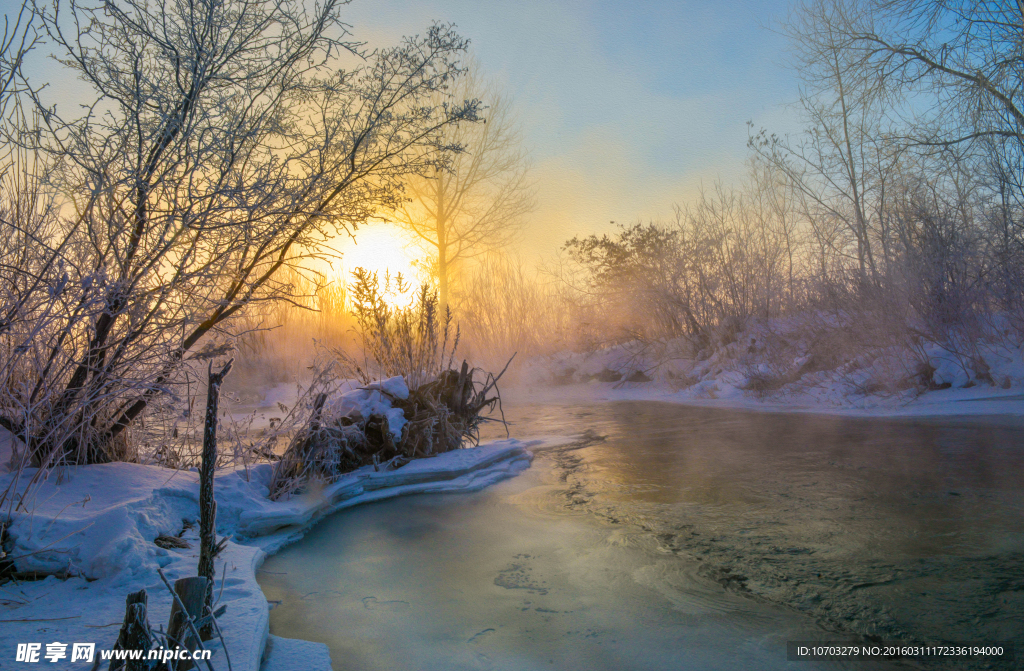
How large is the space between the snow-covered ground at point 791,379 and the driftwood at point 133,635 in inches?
300

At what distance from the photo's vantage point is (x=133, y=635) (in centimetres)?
149

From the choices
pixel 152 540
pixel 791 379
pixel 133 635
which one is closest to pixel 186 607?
pixel 133 635

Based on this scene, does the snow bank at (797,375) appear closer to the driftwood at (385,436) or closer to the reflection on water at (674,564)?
the reflection on water at (674,564)

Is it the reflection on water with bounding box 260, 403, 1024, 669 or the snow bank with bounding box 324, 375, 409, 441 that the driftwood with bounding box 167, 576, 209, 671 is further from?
the snow bank with bounding box 324, 375, 409, 441

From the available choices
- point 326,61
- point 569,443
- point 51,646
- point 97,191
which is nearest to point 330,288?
point 569,443

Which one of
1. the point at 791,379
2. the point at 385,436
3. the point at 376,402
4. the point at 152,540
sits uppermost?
the point at 376,402

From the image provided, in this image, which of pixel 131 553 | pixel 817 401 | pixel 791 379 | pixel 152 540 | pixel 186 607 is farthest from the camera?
pixel 791 379

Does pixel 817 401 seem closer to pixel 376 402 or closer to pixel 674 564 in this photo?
pixel 376 402

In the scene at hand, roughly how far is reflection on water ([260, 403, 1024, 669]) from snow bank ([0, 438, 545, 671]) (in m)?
0.22

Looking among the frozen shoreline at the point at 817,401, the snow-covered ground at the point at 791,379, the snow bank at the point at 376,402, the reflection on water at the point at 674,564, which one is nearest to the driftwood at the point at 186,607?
the reflection on water at the point at 674,564

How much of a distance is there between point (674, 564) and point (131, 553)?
7.95 ft

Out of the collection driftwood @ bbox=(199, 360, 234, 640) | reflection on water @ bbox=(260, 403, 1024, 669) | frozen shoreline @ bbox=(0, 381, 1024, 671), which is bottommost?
reflection on water @ bbox=(260, 403, 1024, 669)

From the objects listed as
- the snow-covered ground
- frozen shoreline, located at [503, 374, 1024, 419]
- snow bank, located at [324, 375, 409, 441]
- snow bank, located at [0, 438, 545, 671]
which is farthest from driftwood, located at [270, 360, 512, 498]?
the snow-covered ground

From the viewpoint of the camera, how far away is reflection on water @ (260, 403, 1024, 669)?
2.14 meters
